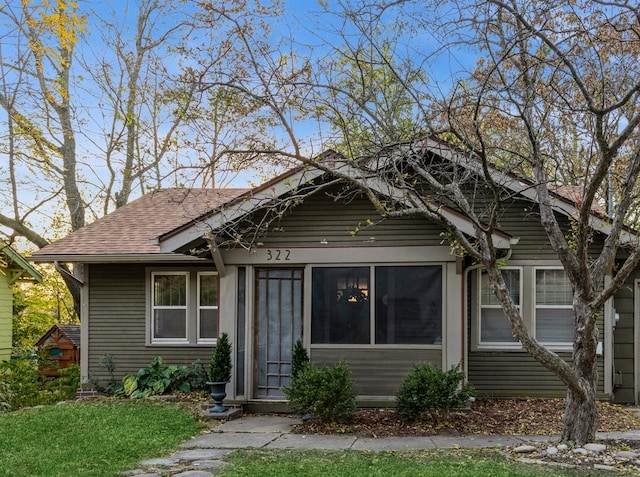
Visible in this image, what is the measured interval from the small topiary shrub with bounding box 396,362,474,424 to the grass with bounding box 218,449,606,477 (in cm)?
144

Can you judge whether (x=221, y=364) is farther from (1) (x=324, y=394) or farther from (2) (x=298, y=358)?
(1) (x=324, y=394)

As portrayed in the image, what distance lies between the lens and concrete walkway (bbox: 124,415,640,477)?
7832mm

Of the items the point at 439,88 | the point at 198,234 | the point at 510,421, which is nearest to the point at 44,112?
the point at 198,234

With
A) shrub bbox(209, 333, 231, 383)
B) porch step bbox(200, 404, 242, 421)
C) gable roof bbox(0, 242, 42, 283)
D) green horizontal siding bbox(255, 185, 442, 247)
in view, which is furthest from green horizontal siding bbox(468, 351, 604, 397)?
gable roof bbox(0, 242, 42, 283)

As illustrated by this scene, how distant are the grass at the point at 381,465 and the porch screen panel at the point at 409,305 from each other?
9.49 ft

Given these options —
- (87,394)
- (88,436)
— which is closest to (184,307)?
(87,394)

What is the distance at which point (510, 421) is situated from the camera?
33.1ft

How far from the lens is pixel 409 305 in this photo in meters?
11.0

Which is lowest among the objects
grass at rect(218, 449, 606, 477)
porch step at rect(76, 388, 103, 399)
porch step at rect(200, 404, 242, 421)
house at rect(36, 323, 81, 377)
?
porch step at rect(76, 388, 103, 399)

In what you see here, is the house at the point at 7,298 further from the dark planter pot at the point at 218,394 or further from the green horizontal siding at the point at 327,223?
the green horizontal siding at the point at 327,223

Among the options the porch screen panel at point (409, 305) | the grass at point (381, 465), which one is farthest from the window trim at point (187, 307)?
the grass at point (381, 465)

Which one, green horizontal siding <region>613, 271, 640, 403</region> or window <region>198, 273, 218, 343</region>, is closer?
green horizontal siding <region>613, 271, 640, 403</region>

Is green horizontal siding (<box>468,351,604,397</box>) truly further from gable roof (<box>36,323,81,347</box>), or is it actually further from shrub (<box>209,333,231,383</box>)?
gable roof (<box>36,323,81,347</box>)

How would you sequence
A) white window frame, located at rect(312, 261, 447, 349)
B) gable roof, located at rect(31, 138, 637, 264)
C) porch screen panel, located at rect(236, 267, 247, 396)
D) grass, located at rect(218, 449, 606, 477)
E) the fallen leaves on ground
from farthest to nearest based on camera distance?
1. porch screen panel, located at rect(236, 267, 247, 396)
2. white window frame, located at rect(312, 261, 447, 349)
3. gable roof, located at rect(31, 138, 637, 264)
4. the fallen leaves on ground
5. grass, located at rect(218, 449, 606, 477)
